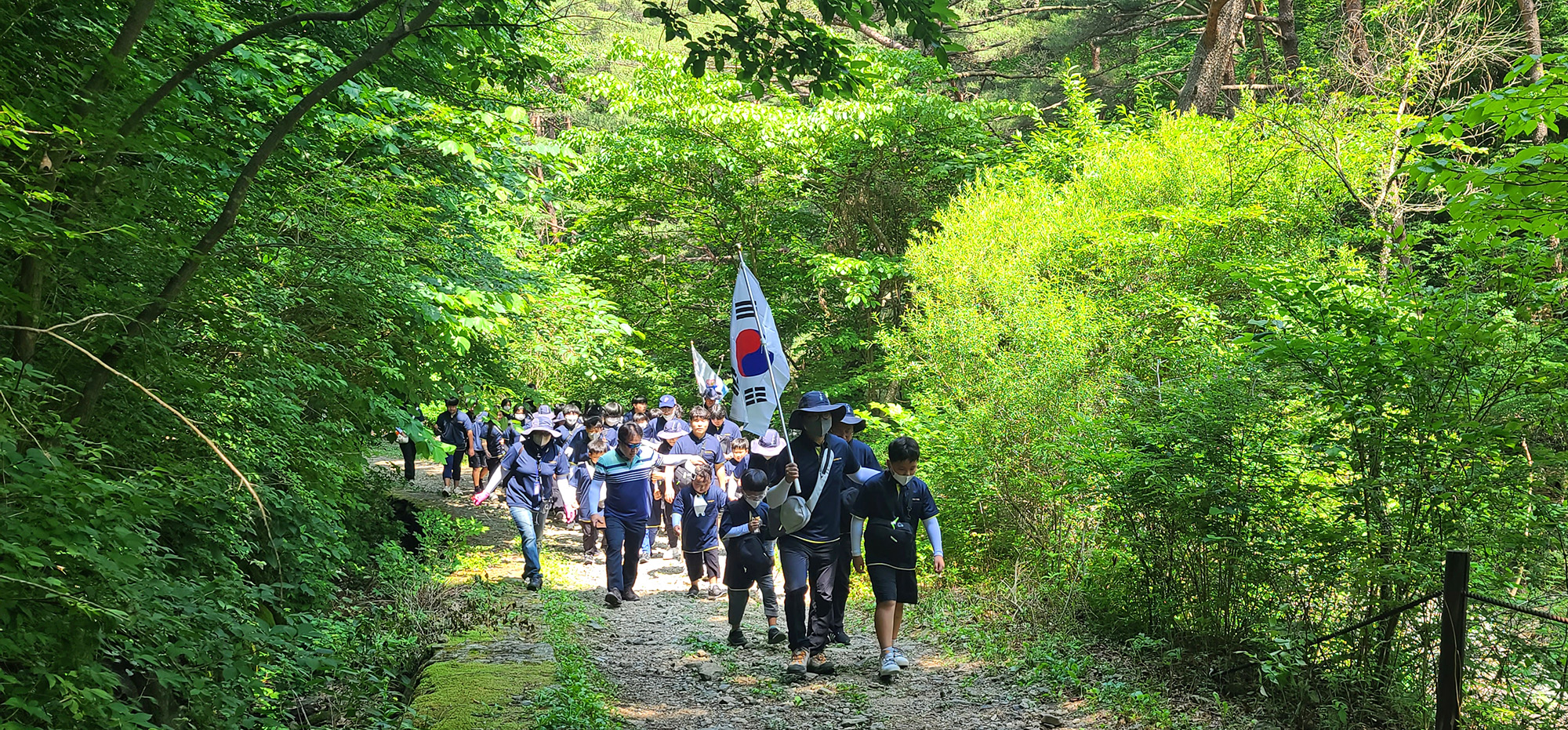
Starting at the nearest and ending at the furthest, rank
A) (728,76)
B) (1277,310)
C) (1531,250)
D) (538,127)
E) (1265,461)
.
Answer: (1531,250)
(1265,461)
(1277,310)
(728,76)
(538,127)

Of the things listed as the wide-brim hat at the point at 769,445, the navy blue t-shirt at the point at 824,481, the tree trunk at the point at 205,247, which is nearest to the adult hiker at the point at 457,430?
the wide-brim hat at the point at 769,445

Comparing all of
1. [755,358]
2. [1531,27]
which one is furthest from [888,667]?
[1531,27]

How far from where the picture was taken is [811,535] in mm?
7684

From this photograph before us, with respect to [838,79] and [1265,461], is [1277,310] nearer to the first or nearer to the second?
[1265,461]

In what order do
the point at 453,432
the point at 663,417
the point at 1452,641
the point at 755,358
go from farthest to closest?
1. the point at 453,432
2. the point at 663,417
3. the point at 755,358
4. the point at 1452,641

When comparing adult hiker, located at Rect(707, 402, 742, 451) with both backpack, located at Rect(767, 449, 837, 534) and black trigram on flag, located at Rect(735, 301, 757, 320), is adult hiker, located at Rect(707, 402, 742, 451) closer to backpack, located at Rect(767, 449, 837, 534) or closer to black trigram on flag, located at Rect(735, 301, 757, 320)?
black trigram on flag, located at Rect(735, 301, 757, 320)

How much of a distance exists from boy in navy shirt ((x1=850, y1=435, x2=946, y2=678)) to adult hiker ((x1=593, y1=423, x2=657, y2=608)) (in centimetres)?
337

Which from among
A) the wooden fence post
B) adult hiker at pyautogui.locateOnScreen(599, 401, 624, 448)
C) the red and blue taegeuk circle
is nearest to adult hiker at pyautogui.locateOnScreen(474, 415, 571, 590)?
adult hiker at pyautogui.locateOnScreen(599, 401, 624, 448)

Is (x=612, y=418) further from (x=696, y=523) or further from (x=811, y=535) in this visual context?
(x=811, y=535)

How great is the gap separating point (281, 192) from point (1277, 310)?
6.76 meters

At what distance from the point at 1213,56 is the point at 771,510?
1429 cm

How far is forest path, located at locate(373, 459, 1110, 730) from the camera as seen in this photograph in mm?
6656

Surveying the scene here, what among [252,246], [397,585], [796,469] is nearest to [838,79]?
[796,469]

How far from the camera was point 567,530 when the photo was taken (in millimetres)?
16078
